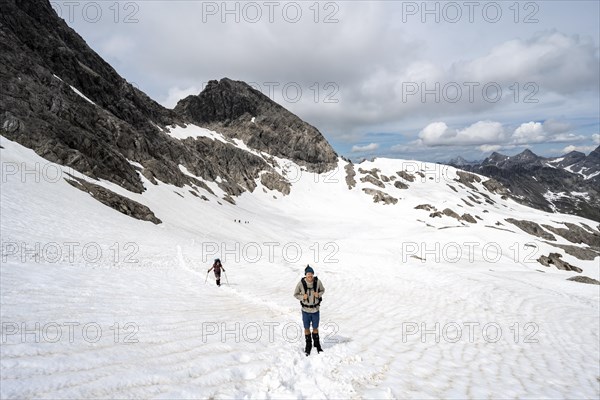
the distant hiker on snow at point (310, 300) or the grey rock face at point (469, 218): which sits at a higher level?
the grey rock face at point (469, 218)

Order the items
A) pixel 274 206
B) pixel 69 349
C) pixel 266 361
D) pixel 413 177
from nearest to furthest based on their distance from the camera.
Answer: pixel 69 349 → pixel 266 361 → pixel 274 206 → pixel 413 177

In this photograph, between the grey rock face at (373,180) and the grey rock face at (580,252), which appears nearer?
the grey rock face at (580,252)

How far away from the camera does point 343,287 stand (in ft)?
76.8

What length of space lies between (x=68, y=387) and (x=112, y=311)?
568 cm

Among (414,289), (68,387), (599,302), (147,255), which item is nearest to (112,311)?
(68,387)

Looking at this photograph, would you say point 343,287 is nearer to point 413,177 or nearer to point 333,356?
point 333,356

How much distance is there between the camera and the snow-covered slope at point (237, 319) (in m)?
7.16

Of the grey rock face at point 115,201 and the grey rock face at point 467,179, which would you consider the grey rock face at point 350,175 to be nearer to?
the grey rock face at point 467,179

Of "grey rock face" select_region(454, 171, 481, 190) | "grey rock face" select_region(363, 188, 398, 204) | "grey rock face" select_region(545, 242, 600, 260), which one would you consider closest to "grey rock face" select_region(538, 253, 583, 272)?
"grey rock face" select_region(545, 242, 600, 260)

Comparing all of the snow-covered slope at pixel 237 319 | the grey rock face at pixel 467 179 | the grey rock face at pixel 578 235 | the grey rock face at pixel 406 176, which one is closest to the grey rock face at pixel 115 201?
the snow-covered slope at pixel 237 319

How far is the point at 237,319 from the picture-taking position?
12727mm

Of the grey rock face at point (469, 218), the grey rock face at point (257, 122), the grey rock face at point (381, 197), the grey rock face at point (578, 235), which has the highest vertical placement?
the grey rock face at point (257, 122)

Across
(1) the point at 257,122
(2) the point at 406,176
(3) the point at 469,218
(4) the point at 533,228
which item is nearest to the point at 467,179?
(2) the point at 406,176

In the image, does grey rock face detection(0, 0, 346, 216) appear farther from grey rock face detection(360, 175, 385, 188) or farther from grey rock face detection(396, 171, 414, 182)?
grey rock face detection(396, 171, 414, 182)
